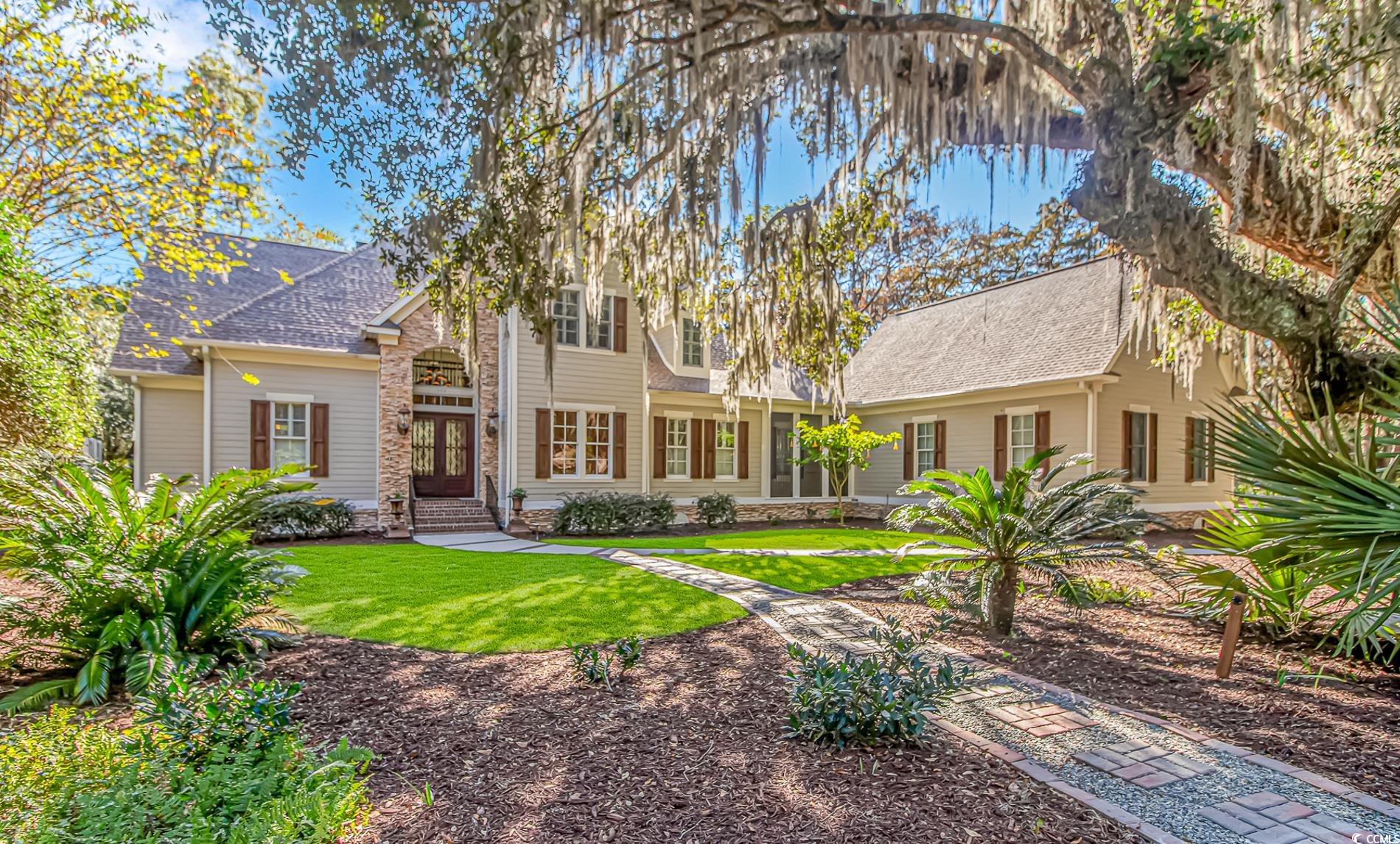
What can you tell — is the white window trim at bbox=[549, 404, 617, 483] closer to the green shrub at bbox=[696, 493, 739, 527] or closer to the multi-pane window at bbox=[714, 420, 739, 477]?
the green shrub at bbox=[696, 493, 739, 527]

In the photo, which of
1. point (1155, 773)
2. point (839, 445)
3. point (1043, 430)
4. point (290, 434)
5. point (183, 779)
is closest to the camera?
point (183, 779)

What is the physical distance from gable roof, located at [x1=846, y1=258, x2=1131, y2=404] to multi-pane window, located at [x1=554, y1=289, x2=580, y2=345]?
24.1 feet

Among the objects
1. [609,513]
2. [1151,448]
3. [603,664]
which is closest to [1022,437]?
[1151,448]

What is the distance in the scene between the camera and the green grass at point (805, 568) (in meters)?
7.82

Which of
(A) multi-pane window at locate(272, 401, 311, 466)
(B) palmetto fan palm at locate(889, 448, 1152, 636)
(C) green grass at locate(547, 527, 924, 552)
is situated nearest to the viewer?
(B) palmetto fan palm at locate(889, 448, 1152, 636)

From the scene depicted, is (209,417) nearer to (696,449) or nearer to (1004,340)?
(696,449)

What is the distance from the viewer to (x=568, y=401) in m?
13.9

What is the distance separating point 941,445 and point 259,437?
14.0 metres

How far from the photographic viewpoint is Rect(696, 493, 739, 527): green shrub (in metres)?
14.7

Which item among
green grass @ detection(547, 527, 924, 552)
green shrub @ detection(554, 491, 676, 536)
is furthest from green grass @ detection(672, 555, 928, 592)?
green shrub @ detection(554, 491, 676, 536)

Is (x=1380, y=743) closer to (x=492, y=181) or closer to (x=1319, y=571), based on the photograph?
(x=1319, y=571)

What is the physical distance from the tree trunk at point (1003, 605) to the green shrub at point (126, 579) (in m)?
5.24

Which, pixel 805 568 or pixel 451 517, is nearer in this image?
pixel 805 568

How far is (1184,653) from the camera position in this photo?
4.84 m
